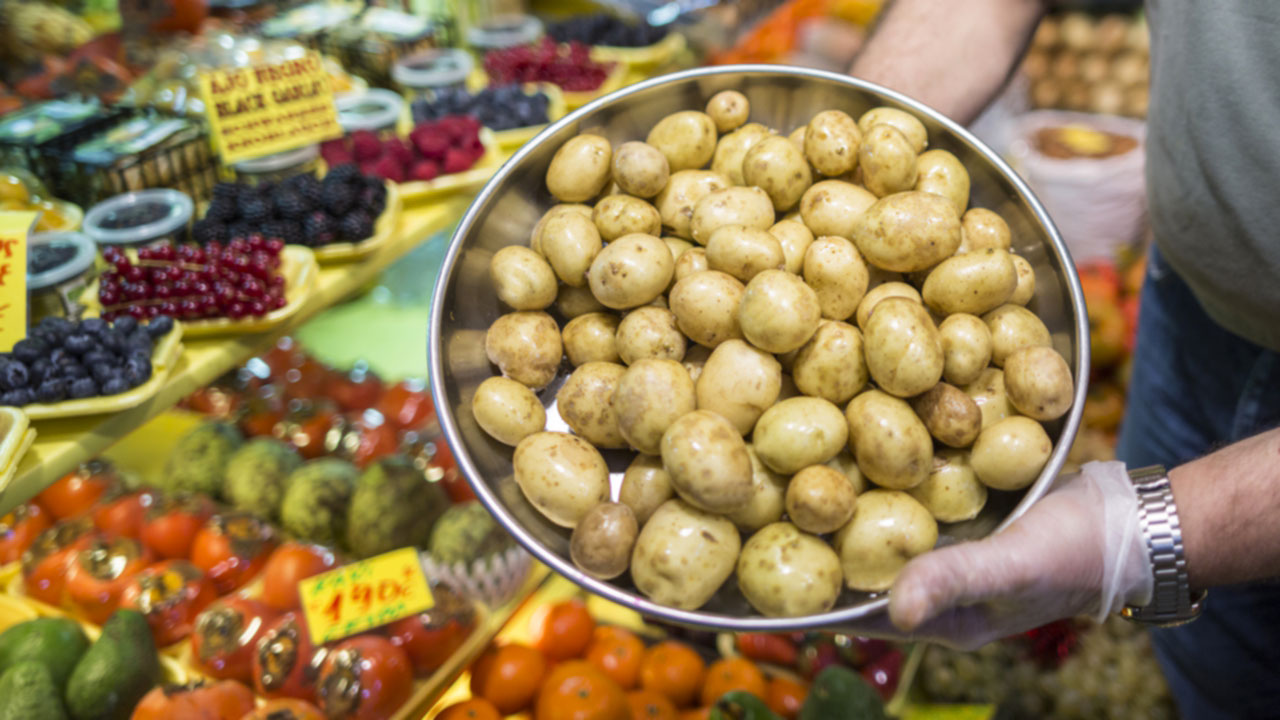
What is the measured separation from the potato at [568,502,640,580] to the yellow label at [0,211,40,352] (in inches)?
42.6

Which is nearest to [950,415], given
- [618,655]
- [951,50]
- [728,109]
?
[728,109]

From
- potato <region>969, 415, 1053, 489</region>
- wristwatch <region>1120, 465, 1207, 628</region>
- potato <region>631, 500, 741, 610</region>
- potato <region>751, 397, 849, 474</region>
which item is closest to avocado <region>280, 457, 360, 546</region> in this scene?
potato <region>631, 500, 741, 610</region>

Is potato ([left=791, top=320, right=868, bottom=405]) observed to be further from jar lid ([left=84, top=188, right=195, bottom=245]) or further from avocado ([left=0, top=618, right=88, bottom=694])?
jar lid ([left=84, top=188, right=195, bottom=245])

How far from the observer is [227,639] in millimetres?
1520

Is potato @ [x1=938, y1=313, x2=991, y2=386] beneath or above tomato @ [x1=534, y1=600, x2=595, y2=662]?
above

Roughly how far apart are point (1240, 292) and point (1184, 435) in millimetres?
626

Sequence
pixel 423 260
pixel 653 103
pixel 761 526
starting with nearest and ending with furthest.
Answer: pixel 761 526 → pixel 653 103 → pixel 423 260

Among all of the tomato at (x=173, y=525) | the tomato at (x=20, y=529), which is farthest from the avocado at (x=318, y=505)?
the tomato at (x=20, y=529)

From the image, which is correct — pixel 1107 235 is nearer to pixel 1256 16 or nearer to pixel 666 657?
pixel 1256 16

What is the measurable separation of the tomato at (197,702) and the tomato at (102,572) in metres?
0.25

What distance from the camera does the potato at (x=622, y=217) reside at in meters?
1.29

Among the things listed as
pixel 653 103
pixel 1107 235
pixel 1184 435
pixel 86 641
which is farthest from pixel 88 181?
pixel 1107 235

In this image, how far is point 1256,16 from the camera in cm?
120

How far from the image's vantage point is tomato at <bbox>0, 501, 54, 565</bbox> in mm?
1723
